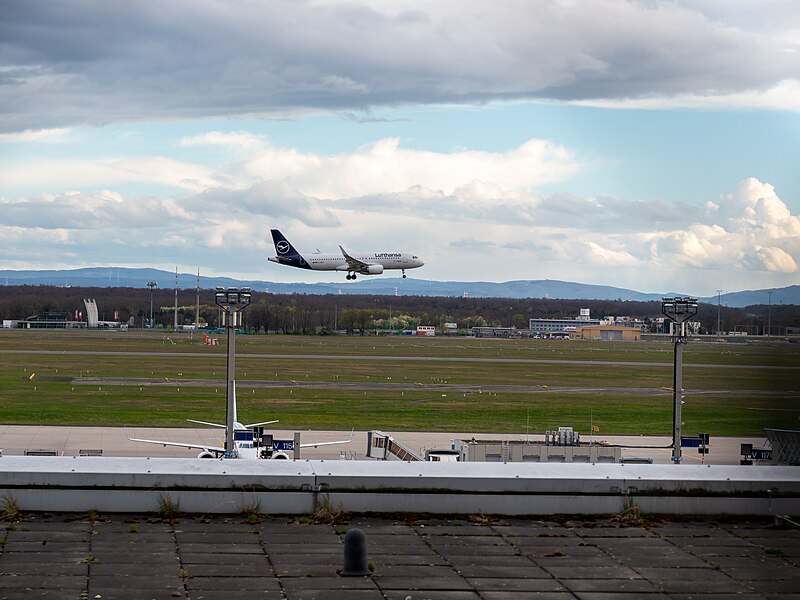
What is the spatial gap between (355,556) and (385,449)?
126 feet

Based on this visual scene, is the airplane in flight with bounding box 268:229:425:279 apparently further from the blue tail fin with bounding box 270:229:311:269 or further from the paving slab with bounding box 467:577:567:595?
the paving slab with bounding box 467:577:567:595

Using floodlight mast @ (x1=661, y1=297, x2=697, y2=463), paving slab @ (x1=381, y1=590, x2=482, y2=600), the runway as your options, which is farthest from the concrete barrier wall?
the runway

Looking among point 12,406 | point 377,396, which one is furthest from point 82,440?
point 377,396

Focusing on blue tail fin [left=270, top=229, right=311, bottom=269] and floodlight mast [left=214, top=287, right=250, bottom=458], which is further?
blue tail fin [left=270, top=229, right=311, bottom=269]

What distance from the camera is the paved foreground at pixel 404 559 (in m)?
9.13

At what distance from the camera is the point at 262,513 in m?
11.8

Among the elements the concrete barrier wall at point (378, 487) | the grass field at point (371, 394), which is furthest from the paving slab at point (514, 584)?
the grass field at point (371, 394)

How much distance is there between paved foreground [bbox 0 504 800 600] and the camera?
9.13 metres

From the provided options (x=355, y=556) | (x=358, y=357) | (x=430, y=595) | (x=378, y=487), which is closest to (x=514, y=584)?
(x=430, y=595)

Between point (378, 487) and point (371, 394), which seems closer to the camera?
point (378, 487)

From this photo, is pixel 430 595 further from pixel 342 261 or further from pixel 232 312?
pixel 342 261

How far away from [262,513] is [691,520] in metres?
4.77

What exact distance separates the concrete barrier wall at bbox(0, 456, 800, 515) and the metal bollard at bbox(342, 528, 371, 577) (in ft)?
7.49

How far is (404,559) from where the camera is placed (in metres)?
10.2
